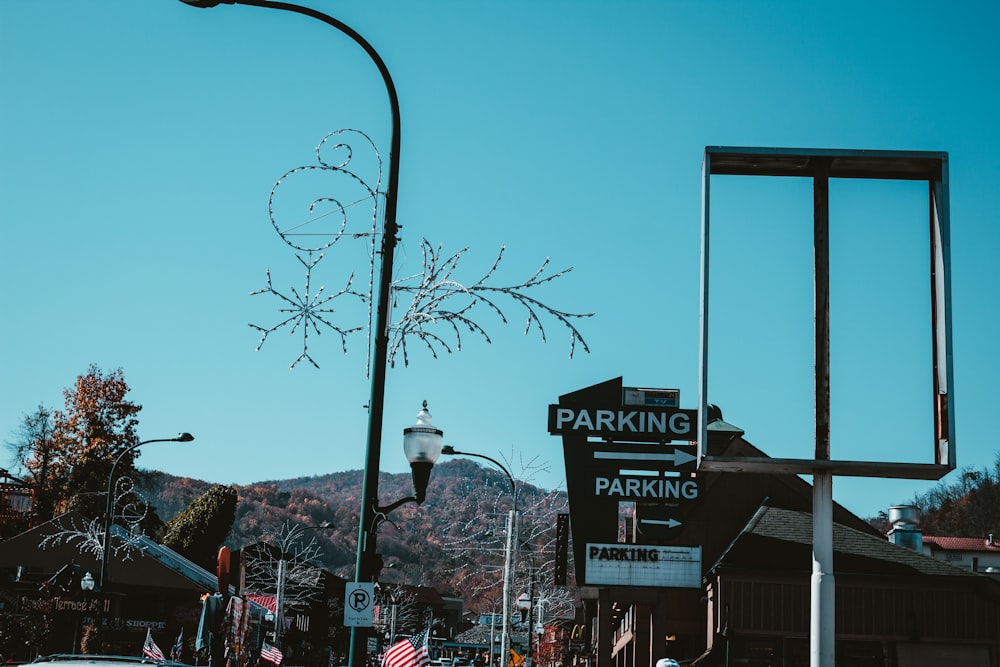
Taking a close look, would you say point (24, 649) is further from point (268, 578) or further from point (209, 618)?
point (268, 578)

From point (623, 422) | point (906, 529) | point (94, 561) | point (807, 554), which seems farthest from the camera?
point (94, 561)

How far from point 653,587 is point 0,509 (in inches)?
1756

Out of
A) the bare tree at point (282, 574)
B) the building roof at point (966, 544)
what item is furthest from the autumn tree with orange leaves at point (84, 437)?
the building roof at point (966, 544)

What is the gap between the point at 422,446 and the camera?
1192cm

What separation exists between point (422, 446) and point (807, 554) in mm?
24989

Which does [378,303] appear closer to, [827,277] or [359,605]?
→ [359,605]

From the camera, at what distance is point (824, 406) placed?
1051 cm

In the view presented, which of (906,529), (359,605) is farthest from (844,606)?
(359,605)

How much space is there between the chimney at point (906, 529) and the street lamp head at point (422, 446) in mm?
32091

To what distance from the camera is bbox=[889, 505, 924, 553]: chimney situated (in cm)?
4169

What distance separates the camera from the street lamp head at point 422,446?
1193 centimetres

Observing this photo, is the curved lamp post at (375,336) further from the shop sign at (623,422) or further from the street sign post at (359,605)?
the shop sign at (623,422)

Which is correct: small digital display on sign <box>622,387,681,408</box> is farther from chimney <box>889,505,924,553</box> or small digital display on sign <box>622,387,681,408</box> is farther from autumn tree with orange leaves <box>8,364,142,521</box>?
autumn tree with orange leaves <box>8,364,142,521</box>

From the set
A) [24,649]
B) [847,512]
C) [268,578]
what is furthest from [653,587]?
[268,578]
